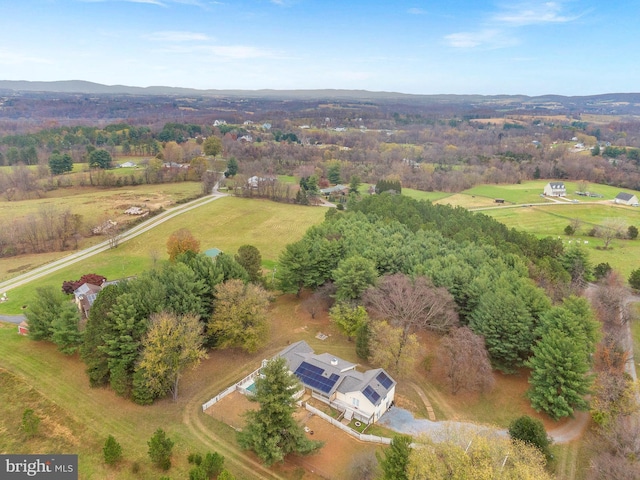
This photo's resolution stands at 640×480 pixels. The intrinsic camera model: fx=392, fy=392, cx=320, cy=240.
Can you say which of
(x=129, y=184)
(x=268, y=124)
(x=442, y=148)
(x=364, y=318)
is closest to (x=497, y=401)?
(x=364, y=318)

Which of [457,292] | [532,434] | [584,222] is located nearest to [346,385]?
[532,434]

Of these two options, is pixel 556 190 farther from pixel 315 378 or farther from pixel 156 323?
pixel 156 323

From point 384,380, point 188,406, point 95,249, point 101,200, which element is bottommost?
point 188,406

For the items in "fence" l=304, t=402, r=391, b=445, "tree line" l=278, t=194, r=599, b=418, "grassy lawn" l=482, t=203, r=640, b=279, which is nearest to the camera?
"fence" l=304, t=402, r=391, b=445

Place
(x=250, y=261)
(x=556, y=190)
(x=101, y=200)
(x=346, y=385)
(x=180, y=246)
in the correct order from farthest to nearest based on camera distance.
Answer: (x=556, y=190), (x=101, y=200), (x=180, y=246), (x=250, y=261), (x=346, y=385)

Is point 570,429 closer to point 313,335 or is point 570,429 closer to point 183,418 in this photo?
point 313,335

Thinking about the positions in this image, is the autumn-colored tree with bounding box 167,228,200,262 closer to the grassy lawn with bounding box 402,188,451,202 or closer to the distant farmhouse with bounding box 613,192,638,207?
the grassy lawn with bounding box 402,188,451,202

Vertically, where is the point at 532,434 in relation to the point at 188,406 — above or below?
above

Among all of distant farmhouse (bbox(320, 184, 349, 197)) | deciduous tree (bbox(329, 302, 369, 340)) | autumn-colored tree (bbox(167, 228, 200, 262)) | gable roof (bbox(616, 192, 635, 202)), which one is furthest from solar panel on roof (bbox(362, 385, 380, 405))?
gable roof (bbox(616, 192, 635, 202))
